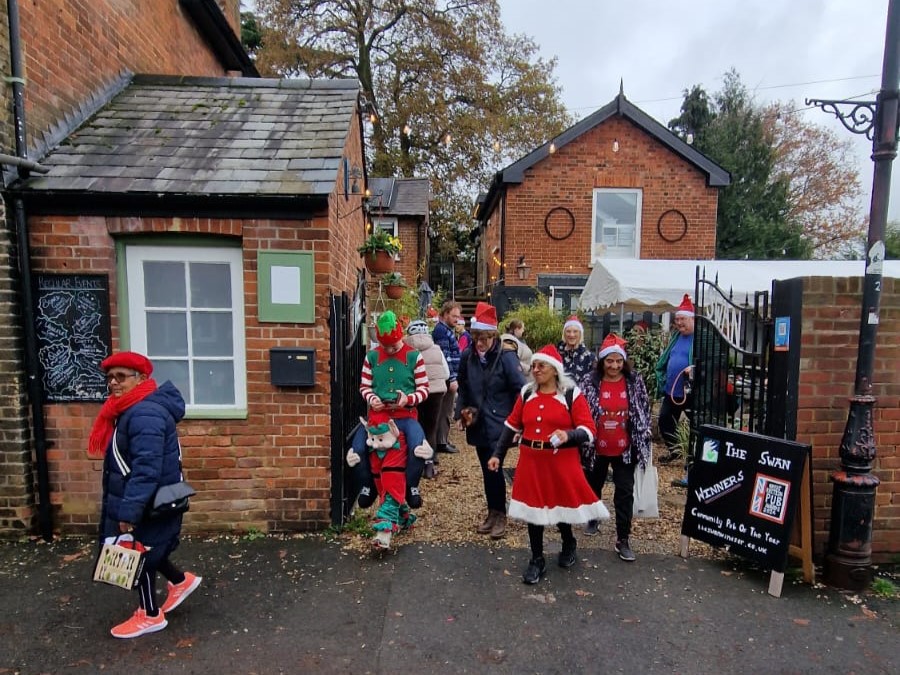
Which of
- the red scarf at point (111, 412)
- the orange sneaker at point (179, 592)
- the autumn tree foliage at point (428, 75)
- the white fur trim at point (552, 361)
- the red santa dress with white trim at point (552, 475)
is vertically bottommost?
the orange sneaker at point (179, 592)

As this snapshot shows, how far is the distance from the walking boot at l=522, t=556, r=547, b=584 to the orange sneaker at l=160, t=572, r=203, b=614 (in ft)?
6.92

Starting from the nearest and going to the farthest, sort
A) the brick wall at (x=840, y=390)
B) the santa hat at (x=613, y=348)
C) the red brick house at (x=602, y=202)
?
the brick wall at (x=840, y=390) → the santa hat at (x=613, y=348) → the red brick house at (x=602, y=202)

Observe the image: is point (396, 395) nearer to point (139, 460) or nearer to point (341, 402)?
point (341, 402)

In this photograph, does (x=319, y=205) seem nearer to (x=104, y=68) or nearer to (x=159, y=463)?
(x=159, y=463)

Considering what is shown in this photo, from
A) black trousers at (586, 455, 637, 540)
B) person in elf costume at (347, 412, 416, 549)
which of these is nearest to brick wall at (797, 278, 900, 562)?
black trousers at (586, 455, 637, 540)

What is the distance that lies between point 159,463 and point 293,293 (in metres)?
1.73

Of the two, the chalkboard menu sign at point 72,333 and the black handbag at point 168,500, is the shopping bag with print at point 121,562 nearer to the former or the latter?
the black handbag at point 168,500

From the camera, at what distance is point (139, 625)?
303cm

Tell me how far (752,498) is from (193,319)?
4.42 m

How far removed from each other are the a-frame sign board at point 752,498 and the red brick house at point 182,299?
9.23ft

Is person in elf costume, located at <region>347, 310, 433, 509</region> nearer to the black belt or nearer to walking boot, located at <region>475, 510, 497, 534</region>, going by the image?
walking boot, located at <region>475, 510, 497, 534</region>

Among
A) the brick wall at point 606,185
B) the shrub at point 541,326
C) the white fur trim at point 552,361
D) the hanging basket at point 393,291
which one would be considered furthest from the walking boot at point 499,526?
the brick wall at point 606,185

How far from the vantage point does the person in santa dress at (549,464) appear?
11.5ft

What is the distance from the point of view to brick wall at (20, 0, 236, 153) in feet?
13.4
